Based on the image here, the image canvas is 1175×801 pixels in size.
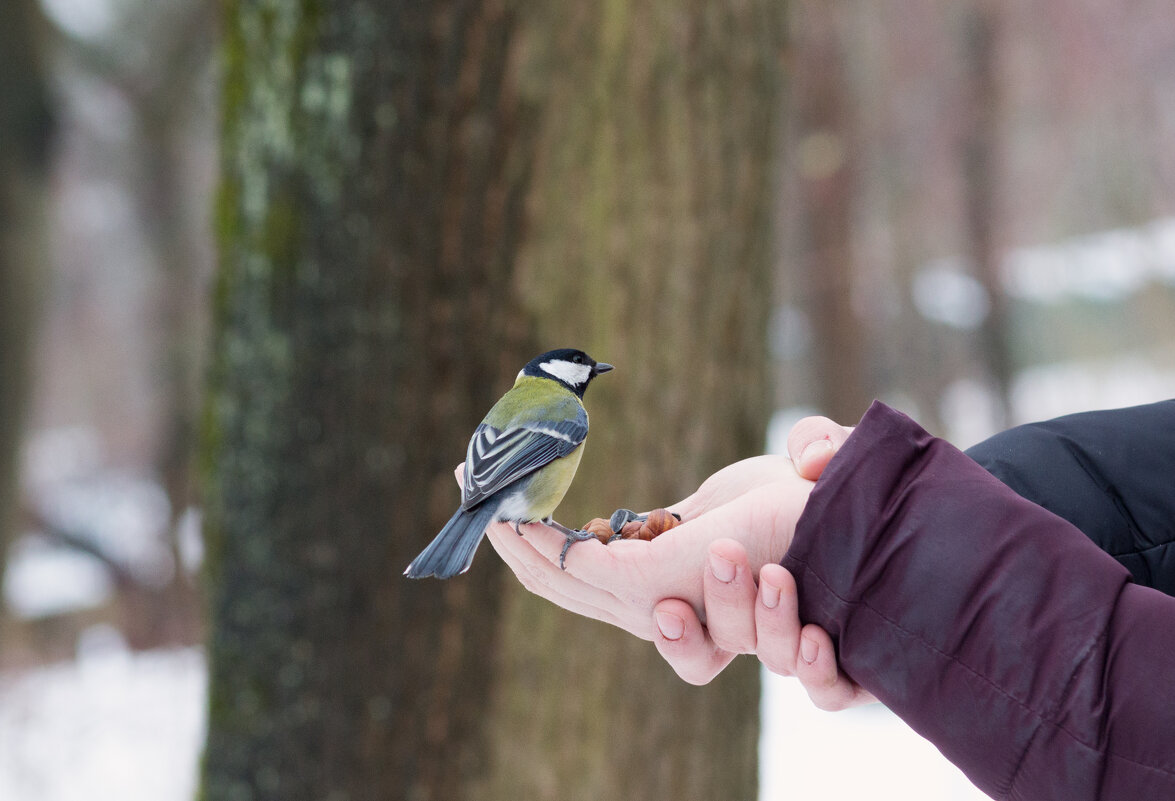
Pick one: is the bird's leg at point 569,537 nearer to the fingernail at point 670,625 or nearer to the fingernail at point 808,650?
the fingernail at point 670,625

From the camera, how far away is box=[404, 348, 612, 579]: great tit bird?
4.91 feet

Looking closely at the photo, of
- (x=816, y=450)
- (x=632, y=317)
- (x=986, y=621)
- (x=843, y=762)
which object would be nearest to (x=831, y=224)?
(x=843, y=762)

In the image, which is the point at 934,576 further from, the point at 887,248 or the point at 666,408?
the point at 887,248

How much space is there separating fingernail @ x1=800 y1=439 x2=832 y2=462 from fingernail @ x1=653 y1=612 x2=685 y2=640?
29 cm

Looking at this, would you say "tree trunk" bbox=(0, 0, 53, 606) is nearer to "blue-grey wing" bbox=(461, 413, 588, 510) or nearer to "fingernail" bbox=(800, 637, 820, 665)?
"blue-grey wing" bbox=(461, 413, 588, 510)

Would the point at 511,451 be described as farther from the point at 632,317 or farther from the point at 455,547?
the point at 632,317

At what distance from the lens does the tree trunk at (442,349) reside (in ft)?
6.41

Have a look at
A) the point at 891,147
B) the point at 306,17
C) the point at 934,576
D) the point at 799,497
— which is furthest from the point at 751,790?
the point at 891,147

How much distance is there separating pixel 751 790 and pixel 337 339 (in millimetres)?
1297

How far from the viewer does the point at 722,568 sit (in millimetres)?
1330

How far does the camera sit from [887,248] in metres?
7.61

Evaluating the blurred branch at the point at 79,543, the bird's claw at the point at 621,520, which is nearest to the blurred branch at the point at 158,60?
the blurred branch at the point at 79,543

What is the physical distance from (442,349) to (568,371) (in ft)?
1.03

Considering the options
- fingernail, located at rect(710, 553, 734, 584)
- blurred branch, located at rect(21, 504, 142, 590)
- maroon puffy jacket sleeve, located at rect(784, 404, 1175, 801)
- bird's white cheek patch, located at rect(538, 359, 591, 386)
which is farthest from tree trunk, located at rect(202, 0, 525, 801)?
blurred branch, located at rect(21, 504, 142, 590)
